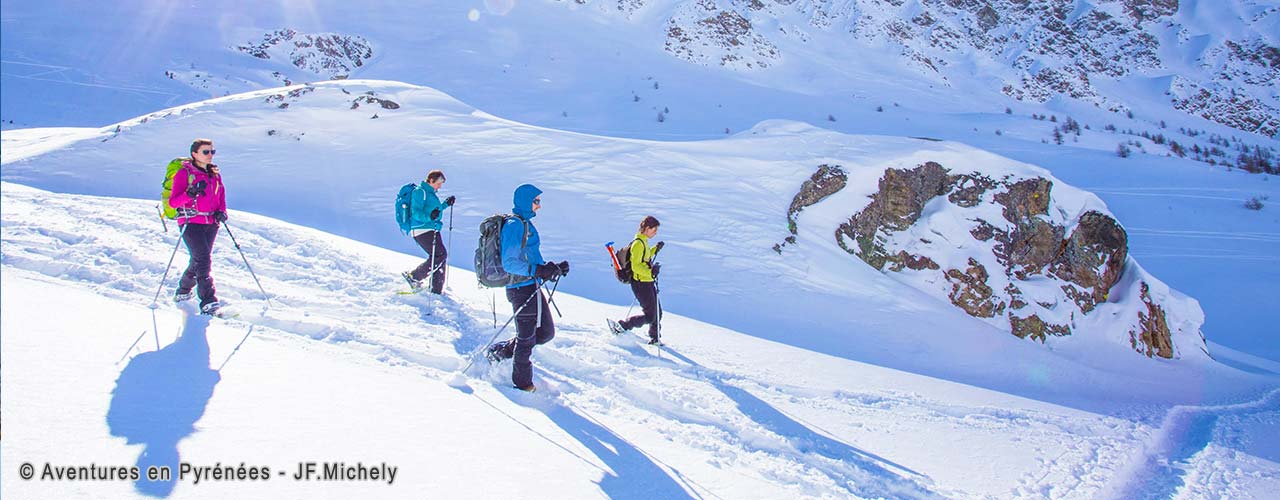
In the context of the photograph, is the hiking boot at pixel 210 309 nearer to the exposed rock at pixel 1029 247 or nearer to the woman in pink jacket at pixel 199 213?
the woman in pink jacket at pixel 199 213

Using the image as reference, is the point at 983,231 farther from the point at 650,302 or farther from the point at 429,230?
the point at 429,230

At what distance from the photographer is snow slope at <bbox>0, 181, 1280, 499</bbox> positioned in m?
2.93

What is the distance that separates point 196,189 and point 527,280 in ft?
9.39

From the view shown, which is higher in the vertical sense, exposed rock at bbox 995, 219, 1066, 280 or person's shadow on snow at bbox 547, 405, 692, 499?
exposed rock at bbox 995, 219, 1066, 280

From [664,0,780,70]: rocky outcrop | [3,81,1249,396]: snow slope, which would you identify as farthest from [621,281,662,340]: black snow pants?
[664,0,780,70]: rocky outcrop

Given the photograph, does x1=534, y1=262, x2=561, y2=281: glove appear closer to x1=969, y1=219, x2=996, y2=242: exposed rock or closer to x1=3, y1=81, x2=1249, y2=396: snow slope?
x1=3, y1=81, x2=1249, y2=396: snow slope

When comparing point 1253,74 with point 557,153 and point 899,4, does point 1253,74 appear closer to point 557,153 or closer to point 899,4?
point 899,4

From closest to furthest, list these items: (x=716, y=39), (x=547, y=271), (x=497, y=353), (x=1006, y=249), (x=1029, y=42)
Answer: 1. (x=547, y=271)
2. (x=497, y=353)
3. (x=1006, y=249)
4. (x=716, y=39)
5. (x=1029, y=42)

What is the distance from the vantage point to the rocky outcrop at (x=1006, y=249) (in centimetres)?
1038

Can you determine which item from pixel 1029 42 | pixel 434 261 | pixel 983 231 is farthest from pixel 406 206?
pixel 1029 42

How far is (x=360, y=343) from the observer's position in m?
4.88

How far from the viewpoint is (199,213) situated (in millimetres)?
5246

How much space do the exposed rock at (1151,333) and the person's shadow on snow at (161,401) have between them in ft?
42.1

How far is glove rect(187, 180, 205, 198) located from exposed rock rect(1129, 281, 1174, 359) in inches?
516
